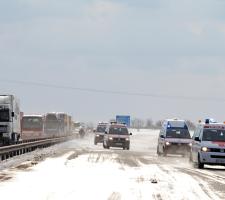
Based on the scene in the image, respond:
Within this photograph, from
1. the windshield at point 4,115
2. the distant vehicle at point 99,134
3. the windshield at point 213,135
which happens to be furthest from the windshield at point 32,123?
the windshield at point 213,135

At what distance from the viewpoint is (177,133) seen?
3722cm

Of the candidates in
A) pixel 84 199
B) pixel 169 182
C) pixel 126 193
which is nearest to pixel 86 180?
pixel 169 182

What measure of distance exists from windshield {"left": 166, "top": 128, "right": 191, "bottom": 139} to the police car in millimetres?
9588

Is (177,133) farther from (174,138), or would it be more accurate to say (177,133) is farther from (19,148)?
(19,148)

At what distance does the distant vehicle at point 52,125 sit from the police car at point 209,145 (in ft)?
132

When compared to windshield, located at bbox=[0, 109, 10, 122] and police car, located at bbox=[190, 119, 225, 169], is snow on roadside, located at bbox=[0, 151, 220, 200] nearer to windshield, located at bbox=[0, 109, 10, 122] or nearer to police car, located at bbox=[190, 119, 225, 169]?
police car, located at bbox=[190, 119, 225, 169]

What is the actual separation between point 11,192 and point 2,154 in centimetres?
1198

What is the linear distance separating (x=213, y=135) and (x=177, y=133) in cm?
1130

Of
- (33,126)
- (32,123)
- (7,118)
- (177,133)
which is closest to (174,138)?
(177,133)

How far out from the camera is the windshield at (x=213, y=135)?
2562 cm

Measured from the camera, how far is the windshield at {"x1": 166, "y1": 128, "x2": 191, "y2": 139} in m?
37.0

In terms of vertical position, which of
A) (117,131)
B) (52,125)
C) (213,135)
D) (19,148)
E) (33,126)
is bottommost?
(19,148)

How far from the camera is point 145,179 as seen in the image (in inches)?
699

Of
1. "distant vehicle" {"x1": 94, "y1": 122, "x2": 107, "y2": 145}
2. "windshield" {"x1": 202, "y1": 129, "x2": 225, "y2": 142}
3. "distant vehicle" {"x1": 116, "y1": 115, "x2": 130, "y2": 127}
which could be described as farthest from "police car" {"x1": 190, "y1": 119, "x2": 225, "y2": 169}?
"distant vehicle" {"x1": 116, "y1": 115, "x2": 130, "y2": 127}
